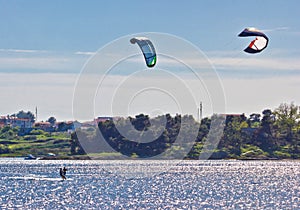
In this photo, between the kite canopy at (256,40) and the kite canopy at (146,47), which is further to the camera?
the kite canopy at (146,47)

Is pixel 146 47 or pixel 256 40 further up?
pixel 146 47

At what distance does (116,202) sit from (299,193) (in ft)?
70.2

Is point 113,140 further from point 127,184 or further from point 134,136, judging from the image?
point 127,184

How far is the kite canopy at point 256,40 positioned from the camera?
2324 inches

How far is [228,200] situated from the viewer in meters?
77.1

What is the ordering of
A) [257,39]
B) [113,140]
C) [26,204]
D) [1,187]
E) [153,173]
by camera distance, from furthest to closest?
[113,140]
[153,173]
[1,187]
[26,204]
[257,39]

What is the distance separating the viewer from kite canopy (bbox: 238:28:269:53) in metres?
59.0

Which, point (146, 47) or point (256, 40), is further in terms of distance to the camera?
point (146, 47)

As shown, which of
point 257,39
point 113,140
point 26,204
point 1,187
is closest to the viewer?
point 257,39

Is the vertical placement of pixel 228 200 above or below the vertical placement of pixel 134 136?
below

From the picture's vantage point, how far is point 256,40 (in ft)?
208

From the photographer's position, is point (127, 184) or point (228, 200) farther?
point (127, 184)

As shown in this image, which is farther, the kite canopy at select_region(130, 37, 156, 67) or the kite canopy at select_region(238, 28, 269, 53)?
the kite canopy at select_region(130, 37, 156, 67)

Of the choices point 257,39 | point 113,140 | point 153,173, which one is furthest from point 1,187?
point 113,140
